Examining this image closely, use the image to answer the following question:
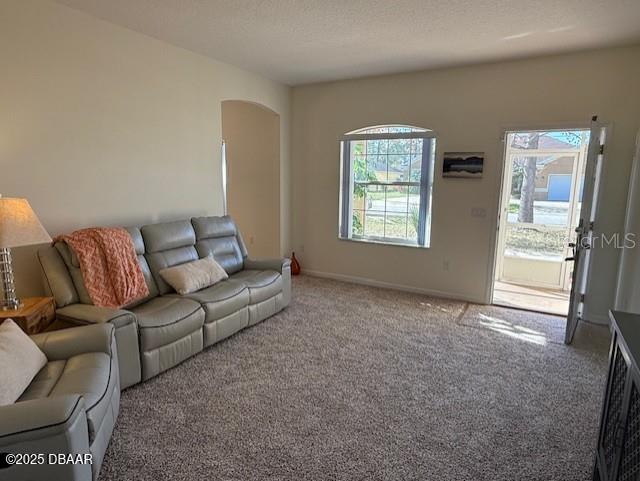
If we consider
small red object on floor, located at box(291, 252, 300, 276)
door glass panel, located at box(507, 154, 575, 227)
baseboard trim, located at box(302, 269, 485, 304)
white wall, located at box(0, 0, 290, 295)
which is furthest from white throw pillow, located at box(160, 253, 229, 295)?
door glass panel, located at box(507, 154, 575, 227)

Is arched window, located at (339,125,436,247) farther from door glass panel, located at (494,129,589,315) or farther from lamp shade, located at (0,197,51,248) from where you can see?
lamp shade, located at (0,197,51,248)

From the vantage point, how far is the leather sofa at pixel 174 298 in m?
2.59

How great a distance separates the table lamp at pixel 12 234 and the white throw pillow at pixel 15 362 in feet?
1.75

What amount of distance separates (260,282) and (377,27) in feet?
7.95

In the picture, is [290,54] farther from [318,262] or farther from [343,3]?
[318,262]

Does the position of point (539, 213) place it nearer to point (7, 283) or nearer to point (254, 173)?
point (254, 173)

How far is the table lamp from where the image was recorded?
231 centimetres

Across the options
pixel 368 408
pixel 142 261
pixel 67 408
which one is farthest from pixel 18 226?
pixel 368 408

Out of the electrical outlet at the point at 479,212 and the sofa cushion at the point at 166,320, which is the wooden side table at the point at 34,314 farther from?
the electrical outlet at the point at 479,212

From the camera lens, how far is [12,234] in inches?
91.3

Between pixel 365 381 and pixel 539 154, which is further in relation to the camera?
pixel 539 154

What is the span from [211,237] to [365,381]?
2150mm

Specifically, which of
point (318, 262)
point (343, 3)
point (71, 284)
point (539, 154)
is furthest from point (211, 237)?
point (539, 154)

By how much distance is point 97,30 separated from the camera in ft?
10.3
